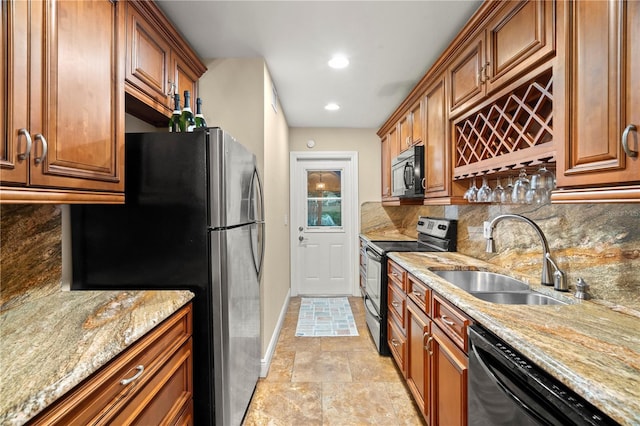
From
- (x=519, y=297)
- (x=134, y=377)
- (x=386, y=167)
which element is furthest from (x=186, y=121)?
(x=386, y=167)

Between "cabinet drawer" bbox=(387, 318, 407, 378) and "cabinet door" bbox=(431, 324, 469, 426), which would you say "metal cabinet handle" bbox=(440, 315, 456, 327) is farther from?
"cabinet drawer" bbox=(387, 318, 407, 378)

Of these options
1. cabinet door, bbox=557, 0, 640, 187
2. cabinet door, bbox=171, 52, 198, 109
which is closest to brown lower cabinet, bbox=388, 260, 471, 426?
cabinet door, bbox=557, 0, 640, 187

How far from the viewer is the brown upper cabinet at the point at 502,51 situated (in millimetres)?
1267

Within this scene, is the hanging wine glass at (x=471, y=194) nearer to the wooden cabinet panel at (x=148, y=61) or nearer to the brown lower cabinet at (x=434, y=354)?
the brown lower cabinet at (x=434, y=354)

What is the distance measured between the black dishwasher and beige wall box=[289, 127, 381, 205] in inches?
135

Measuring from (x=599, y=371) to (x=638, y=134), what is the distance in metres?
0.64

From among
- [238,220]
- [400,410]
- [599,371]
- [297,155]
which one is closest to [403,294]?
[400,410]

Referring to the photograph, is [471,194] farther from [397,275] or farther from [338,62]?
[338,62]

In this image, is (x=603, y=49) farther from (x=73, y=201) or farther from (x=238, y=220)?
(x=73, y=201)

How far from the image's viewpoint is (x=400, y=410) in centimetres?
199

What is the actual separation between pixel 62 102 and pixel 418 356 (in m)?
2.11

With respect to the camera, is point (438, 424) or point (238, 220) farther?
point (238, 220)

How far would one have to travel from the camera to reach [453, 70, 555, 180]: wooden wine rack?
1.36 meters

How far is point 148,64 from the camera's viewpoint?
1.70 meters
